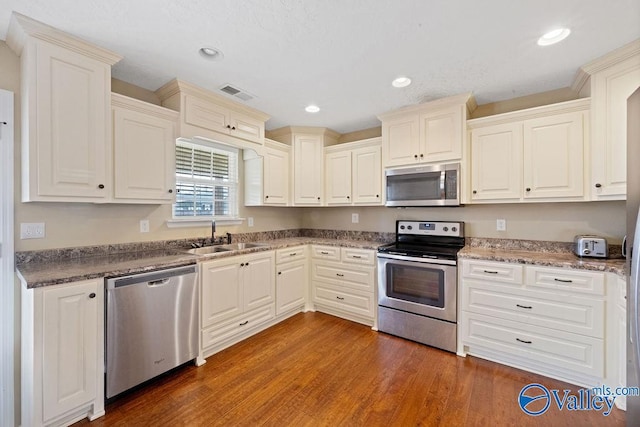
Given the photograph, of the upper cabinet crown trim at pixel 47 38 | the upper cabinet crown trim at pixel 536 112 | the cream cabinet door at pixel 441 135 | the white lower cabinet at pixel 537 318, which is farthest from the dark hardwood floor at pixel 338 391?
the upper cabinet crown trim at pixel 47 38

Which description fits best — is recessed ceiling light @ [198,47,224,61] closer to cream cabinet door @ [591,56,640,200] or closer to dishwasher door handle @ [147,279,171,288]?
dishwasher door handle @ [147,279,171,288]

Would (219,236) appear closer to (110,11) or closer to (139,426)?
(139,426)

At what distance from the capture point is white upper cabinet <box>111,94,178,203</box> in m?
2.07

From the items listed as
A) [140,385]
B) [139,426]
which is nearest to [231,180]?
[140,385]

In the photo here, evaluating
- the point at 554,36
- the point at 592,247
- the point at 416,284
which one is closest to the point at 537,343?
the point at 592,247

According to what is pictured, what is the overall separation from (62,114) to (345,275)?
9.32 ft

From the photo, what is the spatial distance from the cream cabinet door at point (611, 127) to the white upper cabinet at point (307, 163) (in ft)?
8.69

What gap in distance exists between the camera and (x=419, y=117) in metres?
2.88

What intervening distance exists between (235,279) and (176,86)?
1.83m

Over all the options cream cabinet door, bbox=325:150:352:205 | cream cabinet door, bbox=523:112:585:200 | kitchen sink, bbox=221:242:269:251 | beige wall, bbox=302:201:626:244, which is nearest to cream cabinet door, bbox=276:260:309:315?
A: kitchen sink, bbox=221:242:269:251

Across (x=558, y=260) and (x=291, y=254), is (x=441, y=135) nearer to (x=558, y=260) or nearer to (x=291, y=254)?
(x=558, y=260)

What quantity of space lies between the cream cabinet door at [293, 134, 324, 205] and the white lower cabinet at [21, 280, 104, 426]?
2.39 metres

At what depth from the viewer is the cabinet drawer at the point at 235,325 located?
2.37 m

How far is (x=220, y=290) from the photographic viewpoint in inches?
96.5
